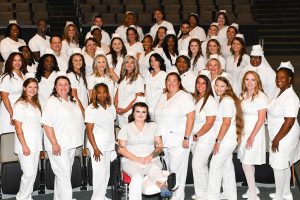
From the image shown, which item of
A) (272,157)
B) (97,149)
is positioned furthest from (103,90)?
(272,157)

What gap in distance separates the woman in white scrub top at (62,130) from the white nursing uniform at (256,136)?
1938 mm

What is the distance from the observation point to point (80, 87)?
9.05 m

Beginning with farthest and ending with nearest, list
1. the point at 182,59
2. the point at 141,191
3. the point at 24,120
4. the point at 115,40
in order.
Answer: the point at 115,40 → the point at 182,59 → the point at 24,120 → the point at 141,191

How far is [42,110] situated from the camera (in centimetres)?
805

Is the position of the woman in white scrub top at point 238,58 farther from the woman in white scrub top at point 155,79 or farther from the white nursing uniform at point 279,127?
the white nursing uniform at point 279,127

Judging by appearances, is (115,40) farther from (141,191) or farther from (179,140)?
(141,191)

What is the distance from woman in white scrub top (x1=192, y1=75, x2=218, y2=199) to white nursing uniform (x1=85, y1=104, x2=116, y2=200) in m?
1.01

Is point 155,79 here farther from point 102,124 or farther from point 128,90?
point 102,124

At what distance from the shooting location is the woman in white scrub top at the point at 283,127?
7.96 meters

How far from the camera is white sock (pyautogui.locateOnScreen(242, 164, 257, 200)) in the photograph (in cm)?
824

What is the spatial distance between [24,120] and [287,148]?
308cm

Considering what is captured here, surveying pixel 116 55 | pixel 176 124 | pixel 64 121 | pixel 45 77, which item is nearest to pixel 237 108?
pixel 176 124

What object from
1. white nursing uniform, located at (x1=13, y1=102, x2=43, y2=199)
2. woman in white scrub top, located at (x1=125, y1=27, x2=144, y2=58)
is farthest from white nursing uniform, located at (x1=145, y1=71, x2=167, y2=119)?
white nursing uniform, located at (x1=13, y1=102, x2=43, y2=199)

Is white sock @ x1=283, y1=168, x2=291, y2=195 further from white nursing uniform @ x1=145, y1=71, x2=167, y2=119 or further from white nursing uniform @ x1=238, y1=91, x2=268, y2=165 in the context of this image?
white nursing uniform @ x1=145, y1=71, x2=167, y2=119
